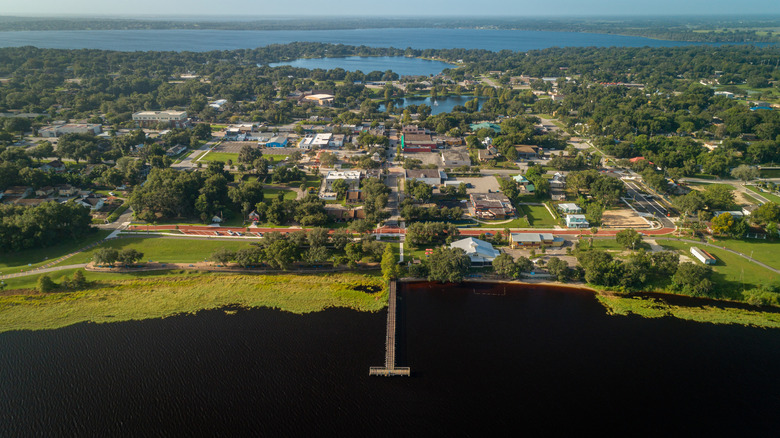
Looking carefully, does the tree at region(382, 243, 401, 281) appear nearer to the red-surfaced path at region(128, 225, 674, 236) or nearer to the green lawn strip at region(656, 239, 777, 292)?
the red-surfaced path at region(128, 225, 674, 236)

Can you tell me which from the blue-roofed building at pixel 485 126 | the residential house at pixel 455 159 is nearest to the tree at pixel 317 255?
the residential house at pixel 455 159

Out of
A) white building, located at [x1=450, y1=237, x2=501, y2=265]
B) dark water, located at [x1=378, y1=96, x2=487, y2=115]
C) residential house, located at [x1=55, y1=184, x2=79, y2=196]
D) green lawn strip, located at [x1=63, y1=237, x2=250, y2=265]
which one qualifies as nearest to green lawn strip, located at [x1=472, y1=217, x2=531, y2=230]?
white building, located at [x1=450, y1=237, x2=501, y2=265]

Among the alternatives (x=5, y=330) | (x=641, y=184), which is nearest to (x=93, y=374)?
(x=5, y=330)

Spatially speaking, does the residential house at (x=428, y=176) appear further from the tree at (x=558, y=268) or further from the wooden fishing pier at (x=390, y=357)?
the wooden fishing pier at (x=390, y=357)

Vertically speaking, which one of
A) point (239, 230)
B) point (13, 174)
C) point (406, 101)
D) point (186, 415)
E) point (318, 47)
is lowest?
point (186, 415)

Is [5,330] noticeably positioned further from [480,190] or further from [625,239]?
[625,239]

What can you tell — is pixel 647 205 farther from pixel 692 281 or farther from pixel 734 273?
pixel 692 281
